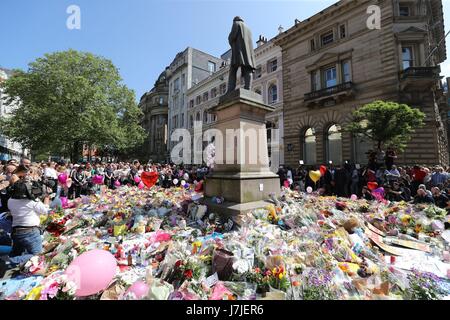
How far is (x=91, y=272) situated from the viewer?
2.29m

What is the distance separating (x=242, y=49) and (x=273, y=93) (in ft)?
64.9

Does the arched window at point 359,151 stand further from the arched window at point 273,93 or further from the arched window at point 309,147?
the arched window at point 273,93

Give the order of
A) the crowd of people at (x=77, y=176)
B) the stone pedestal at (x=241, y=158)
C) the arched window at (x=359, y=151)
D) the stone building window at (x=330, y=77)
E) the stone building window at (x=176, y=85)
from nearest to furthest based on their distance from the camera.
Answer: the stone pedestal at (x=241, y=158), the crowd of people at (x=77, y=176), the arched window at (x=359, y=151), the stone building window at (x=330, y=77), the stone building window at (x=176, y=85)

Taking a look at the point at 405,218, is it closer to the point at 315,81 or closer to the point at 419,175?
the point at 419,175

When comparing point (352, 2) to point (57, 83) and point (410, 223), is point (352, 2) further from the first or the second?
point (57, 83)

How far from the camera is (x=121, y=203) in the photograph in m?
6.26

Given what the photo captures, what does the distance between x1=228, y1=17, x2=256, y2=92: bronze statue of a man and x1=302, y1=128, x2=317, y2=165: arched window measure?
644 inches

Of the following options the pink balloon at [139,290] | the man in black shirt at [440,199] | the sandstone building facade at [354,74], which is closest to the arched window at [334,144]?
the sandstone building facade at [354,74]

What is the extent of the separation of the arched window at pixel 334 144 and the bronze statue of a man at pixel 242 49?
15426mm

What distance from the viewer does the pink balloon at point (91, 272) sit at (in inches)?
88.0

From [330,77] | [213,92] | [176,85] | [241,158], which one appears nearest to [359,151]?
[330,77]

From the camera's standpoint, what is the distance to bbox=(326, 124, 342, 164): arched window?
18478 mm

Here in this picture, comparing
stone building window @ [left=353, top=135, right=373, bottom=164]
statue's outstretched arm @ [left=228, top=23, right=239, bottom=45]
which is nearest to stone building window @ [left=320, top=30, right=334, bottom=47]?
stone building window @ [left=353, top=135, right=373, bottom=164]

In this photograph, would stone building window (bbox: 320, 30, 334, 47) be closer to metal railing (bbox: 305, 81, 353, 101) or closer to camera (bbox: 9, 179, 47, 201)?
metal railing (bbox: 305, 81, 353, 101)
